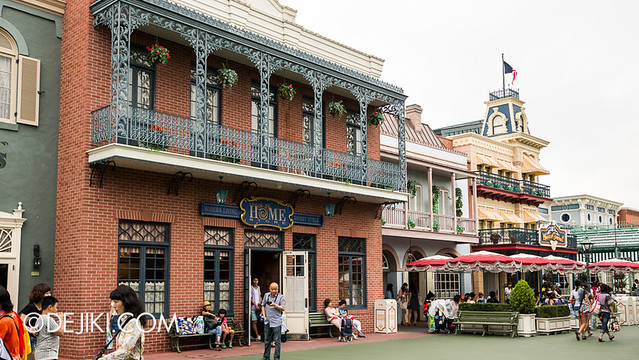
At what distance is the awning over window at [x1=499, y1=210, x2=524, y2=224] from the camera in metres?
34.0

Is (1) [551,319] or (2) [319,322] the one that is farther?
(1) [551,319]

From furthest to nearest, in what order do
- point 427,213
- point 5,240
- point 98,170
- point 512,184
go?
point 512,184
point 427,213
point 98,170
point 5,240

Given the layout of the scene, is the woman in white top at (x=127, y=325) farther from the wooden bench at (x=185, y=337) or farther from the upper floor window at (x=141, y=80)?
the upper floor window at (x=141, y=80)

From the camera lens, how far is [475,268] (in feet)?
73.6

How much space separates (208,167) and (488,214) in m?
20.9

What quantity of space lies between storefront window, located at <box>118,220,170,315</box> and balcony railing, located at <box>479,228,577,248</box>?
1984 centimetres

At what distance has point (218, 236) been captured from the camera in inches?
647

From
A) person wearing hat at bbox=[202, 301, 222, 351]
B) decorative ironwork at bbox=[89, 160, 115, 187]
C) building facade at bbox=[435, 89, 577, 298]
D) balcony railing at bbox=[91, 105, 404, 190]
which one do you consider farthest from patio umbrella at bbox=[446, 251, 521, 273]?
decorative ironwork at bbox=[89, 160, 115, 187]

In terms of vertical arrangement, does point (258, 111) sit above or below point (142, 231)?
above

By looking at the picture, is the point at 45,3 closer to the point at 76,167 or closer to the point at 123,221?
the point at 76,167

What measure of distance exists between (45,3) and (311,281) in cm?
1011

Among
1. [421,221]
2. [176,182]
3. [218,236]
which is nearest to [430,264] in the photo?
[421,221]

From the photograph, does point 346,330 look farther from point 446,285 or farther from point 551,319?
point 446,285

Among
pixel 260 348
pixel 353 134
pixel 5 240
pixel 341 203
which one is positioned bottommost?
pixel 260 348
